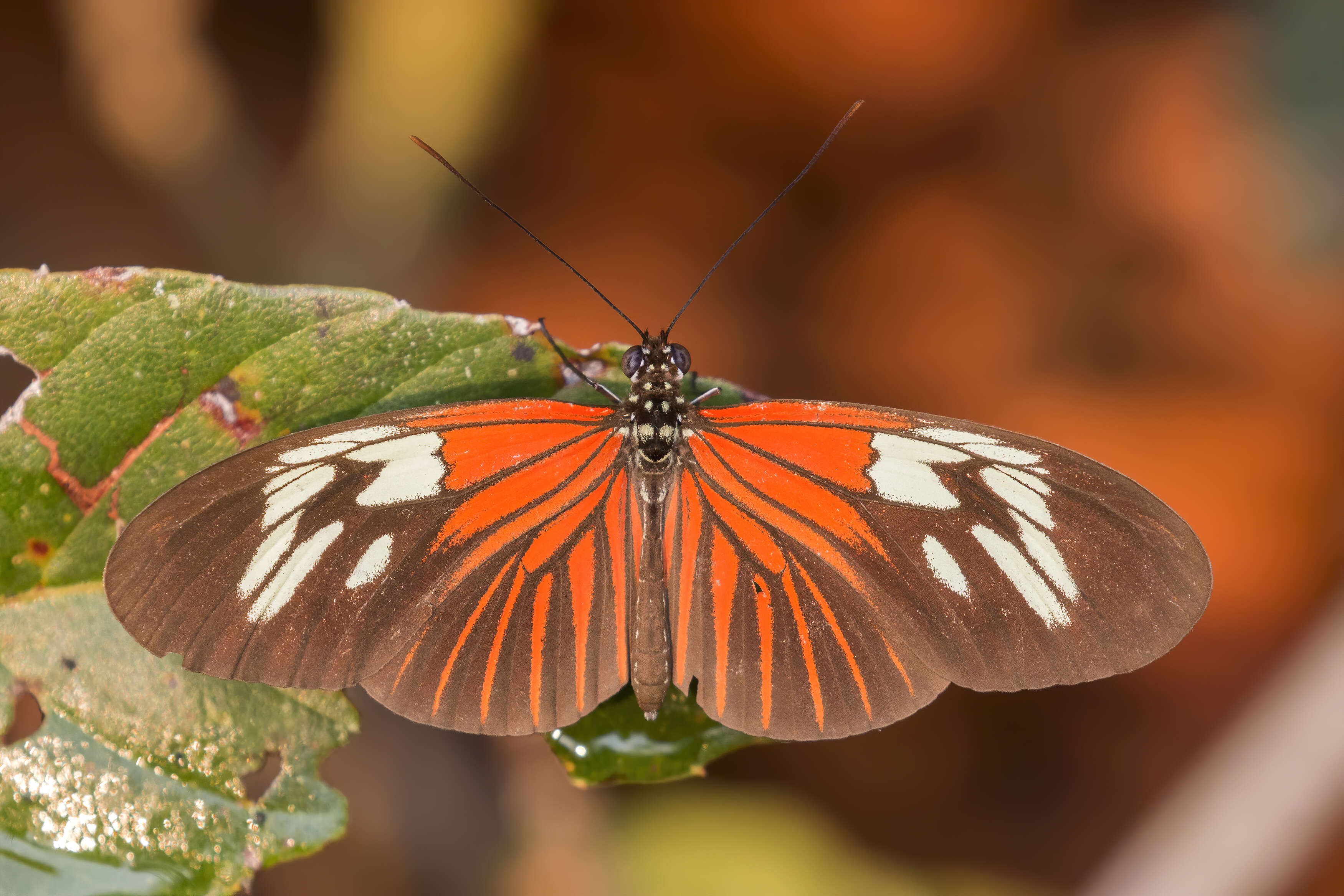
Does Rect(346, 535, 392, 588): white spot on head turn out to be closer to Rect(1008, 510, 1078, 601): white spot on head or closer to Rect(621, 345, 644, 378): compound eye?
Rect(621, 345, 644, 378): compound eye

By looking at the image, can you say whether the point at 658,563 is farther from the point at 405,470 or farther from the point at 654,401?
the point at 405,470

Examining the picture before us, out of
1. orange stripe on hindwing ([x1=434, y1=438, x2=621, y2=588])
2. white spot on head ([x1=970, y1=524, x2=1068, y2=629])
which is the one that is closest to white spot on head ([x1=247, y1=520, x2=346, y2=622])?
orange stripe on hindwing ([x1=434, y1=438, x2=621, y2=588])

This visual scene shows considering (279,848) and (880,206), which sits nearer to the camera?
(279,848)

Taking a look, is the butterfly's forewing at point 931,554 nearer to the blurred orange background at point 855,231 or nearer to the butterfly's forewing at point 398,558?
the butterfly's forewing at point 398,558

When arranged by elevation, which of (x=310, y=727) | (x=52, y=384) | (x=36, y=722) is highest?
(x=52, y=384)

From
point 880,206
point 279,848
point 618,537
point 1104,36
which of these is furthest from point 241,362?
point 1104,36

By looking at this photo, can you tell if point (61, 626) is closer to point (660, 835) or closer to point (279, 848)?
point (279, 848)

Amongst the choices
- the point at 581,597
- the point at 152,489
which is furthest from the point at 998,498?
the point at 152,489
